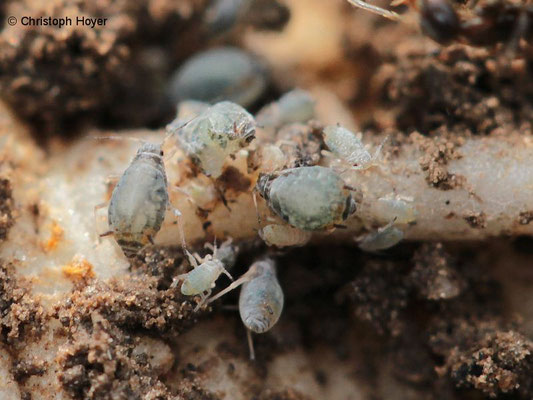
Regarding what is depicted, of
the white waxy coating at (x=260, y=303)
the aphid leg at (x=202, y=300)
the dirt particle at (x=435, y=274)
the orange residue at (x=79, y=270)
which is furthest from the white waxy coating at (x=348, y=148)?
the orange residue at (x=79, y=270)

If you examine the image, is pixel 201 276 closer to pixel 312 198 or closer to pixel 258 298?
pixel 258 298

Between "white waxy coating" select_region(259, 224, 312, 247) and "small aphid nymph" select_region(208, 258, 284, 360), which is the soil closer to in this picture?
"small aphid nymph" select_region(208, 258, 284, 360)

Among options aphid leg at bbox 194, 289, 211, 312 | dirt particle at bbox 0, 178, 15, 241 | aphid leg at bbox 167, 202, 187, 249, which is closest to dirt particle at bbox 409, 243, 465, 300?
aphid leg at bbox 194, 289, 211, 312

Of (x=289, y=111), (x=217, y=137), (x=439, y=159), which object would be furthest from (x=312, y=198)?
(x=289, y=111)

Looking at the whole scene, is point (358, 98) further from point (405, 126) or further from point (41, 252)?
point (41, 252)

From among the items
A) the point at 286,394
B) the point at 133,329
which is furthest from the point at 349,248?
the point at 133,329
